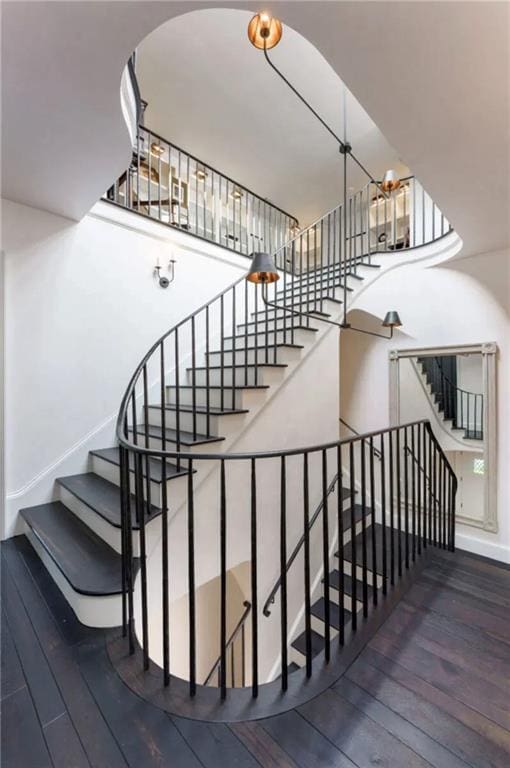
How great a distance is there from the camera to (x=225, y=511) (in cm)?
135

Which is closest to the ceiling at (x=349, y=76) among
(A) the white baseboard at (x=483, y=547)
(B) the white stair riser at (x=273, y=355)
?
(B) the white stair riser at (x=273, y=355)

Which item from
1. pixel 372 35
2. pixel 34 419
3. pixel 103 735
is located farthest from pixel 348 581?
pixel 372 35

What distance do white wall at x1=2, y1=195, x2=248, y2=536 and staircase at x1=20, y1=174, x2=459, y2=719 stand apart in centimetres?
23

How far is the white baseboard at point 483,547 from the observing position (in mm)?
3453

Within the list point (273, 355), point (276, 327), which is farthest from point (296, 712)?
point (276, 327)

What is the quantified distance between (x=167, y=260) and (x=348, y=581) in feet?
13.2

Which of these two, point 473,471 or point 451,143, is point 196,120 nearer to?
point 451,143

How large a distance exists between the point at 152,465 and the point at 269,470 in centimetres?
112

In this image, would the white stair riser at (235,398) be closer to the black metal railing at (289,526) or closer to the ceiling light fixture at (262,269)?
the black metal railing at (289,526)

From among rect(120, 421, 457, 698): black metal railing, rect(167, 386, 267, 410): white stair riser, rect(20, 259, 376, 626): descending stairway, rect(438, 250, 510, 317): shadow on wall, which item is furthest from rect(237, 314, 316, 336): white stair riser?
rect(438, 250, 510, 317): shadow on wall

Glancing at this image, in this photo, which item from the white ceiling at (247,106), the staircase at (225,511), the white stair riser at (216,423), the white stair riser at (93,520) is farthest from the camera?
the white ceiling at (247,106)

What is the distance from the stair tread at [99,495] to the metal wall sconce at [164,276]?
206 cm

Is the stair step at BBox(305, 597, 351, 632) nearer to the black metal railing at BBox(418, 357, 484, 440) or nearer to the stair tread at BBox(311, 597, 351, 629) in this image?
the stair tread at BBox(311, 597, 351, 629)

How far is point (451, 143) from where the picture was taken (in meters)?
1.78
